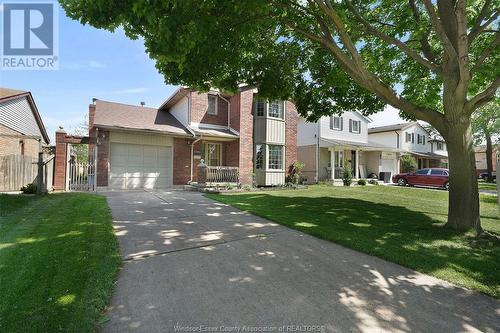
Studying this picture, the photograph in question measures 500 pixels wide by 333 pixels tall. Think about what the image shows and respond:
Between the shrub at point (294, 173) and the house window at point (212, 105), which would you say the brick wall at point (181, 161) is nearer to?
the house window at point (212, 105)

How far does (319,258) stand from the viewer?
17.1ft

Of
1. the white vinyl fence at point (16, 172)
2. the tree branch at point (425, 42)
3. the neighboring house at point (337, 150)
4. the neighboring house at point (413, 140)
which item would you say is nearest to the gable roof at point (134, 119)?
the white vinyl fence at point (16, 172)

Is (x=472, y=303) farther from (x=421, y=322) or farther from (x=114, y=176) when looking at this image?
(x=114, y=176)

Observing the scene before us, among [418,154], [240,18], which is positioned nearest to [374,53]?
[240,18]

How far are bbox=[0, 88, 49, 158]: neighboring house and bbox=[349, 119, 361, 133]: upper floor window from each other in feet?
83.2

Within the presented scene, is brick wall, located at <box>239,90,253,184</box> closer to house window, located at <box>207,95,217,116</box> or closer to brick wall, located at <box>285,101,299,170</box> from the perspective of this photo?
house window, located at <box>207,95,217,116</box>

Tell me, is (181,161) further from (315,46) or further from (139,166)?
(315,46)

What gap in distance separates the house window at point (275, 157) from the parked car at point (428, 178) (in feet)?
42.7

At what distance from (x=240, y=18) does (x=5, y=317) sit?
680cm

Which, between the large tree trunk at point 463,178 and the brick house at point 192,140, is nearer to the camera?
the large tree trunk at point 463,178

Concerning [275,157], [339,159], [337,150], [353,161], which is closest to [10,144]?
[275,157]

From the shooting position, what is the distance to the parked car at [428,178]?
22.4 m

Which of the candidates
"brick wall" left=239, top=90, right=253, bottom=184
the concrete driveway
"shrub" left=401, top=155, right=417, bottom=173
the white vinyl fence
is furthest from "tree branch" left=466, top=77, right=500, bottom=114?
"shrub" left=401, top=155, right=417, bottom=173

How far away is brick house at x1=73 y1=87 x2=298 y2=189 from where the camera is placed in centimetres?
1588
